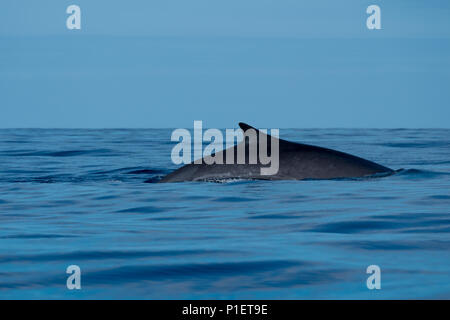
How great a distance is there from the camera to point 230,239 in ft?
24.9

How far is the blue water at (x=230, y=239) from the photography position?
5.43m

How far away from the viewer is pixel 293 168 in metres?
13.3

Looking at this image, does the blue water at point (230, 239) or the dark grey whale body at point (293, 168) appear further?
the dark grey whale body at point (293, 168)


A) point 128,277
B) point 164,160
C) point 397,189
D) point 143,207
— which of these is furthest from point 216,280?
point 164,160

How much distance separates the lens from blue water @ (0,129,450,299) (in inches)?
214

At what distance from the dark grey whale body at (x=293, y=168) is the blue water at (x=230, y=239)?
0.27 m

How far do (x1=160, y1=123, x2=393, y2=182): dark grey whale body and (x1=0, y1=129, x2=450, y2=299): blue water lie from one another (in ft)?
0.90

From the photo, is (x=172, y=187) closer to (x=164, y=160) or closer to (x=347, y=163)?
(x=347, y=163)

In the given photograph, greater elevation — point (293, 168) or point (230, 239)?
point (293, 168)

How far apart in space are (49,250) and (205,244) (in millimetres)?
1354

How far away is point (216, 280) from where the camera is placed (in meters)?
5.63

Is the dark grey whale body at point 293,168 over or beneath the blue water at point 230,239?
over

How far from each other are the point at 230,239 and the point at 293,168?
5828mm

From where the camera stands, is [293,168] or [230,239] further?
[293,168]
